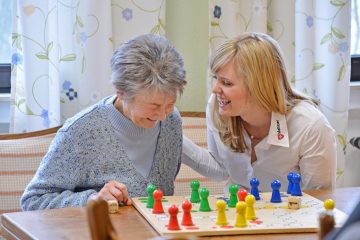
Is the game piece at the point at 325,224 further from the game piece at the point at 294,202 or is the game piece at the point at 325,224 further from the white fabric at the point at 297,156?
the white fabric at the point at 297,156

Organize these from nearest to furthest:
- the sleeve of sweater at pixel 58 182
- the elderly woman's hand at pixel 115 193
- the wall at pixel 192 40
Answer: the elderly woman's hand at pixel 115 193
the sleeve of sweater at pixel 58 182
the wall at pixel 192 40

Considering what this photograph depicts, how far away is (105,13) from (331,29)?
38.2 inches

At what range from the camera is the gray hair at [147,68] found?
6.70 ft

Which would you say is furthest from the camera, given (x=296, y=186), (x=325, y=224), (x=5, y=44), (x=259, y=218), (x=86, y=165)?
(x=5, y=44)

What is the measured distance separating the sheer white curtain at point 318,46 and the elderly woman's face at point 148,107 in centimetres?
102

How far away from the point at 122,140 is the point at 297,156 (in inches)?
21.4

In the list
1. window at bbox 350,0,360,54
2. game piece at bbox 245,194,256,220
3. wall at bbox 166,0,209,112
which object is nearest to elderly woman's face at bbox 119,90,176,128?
game piece at bbox 245,194,256,220

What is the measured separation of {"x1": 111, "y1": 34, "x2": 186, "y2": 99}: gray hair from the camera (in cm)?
204

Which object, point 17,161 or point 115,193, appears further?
point 17,161

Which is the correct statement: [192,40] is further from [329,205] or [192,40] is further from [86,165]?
[329,205]

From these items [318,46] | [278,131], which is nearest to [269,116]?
[278,131]

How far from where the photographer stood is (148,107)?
6.84 feet

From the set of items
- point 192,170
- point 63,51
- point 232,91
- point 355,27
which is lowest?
point 192,170

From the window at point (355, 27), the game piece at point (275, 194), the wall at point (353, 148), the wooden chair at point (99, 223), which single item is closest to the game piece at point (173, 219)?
the game piece at point (275, 194)
